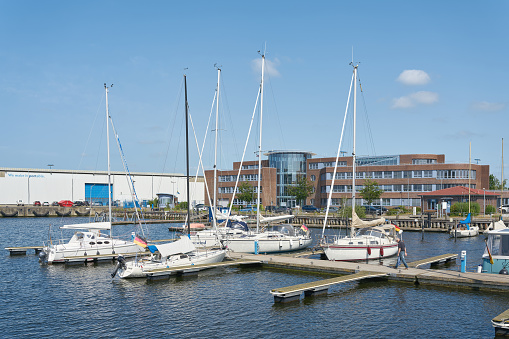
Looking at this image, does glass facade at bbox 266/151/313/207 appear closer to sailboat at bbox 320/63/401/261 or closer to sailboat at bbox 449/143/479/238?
sailboat at bbox 449/143/479/238

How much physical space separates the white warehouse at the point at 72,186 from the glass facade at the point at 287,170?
2304 centimetres

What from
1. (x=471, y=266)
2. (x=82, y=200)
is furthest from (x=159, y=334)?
(x=82, y=200)

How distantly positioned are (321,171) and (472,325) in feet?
303

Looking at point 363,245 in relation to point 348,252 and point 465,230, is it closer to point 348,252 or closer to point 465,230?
point 348,252

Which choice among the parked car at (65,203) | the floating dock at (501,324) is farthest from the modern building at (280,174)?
the floating dock at (501,324)

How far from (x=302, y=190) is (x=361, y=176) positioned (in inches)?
546

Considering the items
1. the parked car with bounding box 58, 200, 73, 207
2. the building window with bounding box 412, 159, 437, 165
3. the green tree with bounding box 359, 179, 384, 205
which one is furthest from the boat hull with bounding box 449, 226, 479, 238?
the parked car with bounding box 58, 200, 73, 207

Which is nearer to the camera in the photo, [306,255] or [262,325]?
[262,325]

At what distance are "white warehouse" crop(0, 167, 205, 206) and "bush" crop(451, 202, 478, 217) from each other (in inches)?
2628

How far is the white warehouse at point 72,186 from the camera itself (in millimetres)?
129250

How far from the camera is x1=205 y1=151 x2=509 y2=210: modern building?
100000 mm

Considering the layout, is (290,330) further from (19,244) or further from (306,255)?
(19,244)

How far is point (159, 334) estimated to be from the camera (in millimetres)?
22203

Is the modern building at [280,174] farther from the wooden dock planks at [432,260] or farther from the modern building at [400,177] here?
the wooden dock planks at [432,260]
